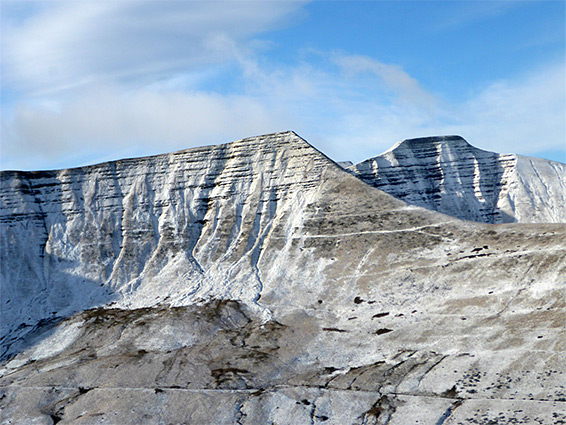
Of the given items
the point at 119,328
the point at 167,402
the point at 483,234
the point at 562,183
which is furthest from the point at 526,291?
the point at 562,183

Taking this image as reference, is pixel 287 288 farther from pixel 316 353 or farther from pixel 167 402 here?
pixel 167 402

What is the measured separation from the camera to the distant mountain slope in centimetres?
9775

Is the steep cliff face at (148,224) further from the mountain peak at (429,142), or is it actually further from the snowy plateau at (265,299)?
the mountain peak at (429,142)

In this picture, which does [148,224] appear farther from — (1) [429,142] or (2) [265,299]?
(1) [429,142]

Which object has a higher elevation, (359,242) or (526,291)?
(359,242)

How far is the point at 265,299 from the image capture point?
6103cm

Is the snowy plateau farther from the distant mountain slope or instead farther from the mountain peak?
the mountain peak

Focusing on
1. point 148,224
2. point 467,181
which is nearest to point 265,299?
point 148,224

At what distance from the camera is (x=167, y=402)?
42.9 meters

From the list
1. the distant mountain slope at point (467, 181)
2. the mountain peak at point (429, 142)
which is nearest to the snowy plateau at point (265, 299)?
the distant mountain slope at point (467, 181)

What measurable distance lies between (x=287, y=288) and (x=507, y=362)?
24.9 m

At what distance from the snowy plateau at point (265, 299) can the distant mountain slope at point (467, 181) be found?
0.72m

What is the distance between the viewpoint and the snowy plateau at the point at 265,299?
4125 centimetres

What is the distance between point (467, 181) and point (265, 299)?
53.5 metres
